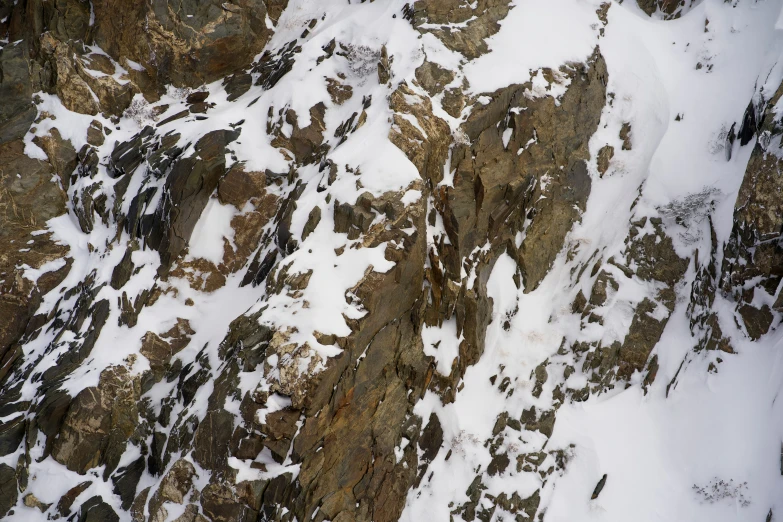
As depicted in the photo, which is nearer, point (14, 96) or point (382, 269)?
point (382, 269)

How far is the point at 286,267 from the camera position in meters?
17.7

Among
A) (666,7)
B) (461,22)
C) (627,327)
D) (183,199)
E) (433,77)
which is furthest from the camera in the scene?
(666,7)

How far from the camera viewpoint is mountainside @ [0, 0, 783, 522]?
55.8 ft

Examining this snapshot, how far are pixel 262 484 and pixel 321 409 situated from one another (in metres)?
2.52

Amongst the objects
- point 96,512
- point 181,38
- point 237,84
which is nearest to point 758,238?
point 237,84

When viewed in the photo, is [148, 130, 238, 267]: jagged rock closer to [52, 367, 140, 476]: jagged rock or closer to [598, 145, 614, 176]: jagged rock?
[52, 367, 140, 476]: jagged rock

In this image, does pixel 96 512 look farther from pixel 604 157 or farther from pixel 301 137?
pixel 604 157

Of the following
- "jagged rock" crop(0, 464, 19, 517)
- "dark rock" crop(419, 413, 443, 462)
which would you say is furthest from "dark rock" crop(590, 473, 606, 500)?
"jagged rock" crop(0, 464, 19, 517)

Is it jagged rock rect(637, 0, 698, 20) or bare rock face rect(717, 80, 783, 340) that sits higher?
jagged rock rect(637, 0, 698, 20)

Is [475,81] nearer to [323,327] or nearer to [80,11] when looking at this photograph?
[323,327]

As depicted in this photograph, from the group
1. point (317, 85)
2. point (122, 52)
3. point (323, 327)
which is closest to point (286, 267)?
point (323, 327)

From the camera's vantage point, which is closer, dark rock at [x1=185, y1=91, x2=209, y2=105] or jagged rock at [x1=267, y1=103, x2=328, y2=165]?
jagged rock at [x1=267, y1=103, x2=328, y2=165]

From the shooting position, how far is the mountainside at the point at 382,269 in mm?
17000

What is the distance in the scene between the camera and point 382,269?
17516mm
